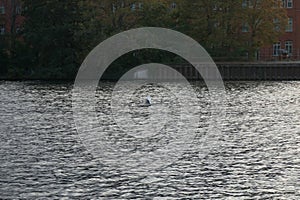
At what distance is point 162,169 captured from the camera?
33688mm

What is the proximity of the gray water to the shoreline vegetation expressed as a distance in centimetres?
6387

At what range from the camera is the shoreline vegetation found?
122 m

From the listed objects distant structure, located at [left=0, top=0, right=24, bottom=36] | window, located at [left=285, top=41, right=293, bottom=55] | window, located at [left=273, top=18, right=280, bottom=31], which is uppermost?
distant structure, located at [left=0, top=0, right=24, bottom=36]

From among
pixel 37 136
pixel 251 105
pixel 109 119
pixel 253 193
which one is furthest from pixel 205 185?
pixel 251 105

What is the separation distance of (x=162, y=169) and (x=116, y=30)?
303ft

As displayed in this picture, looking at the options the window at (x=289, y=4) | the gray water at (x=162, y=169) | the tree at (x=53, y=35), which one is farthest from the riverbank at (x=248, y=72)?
the gray water at (x=162, y=169)

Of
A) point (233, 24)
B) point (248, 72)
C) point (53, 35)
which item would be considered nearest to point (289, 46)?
point (233, 24)

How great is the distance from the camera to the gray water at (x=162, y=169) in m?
28.8

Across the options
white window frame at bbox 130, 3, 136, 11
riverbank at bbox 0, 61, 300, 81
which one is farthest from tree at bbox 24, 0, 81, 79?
white window frame at bbox 130, 3, 136, 11

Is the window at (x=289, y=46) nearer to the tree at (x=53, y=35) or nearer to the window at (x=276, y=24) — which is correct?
the window at (x=276, y=24)

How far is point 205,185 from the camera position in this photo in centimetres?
3009

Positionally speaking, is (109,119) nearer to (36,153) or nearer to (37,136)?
(37,136)

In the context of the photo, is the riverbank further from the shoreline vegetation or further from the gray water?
the gray water

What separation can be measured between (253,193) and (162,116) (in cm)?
Result: 3078
